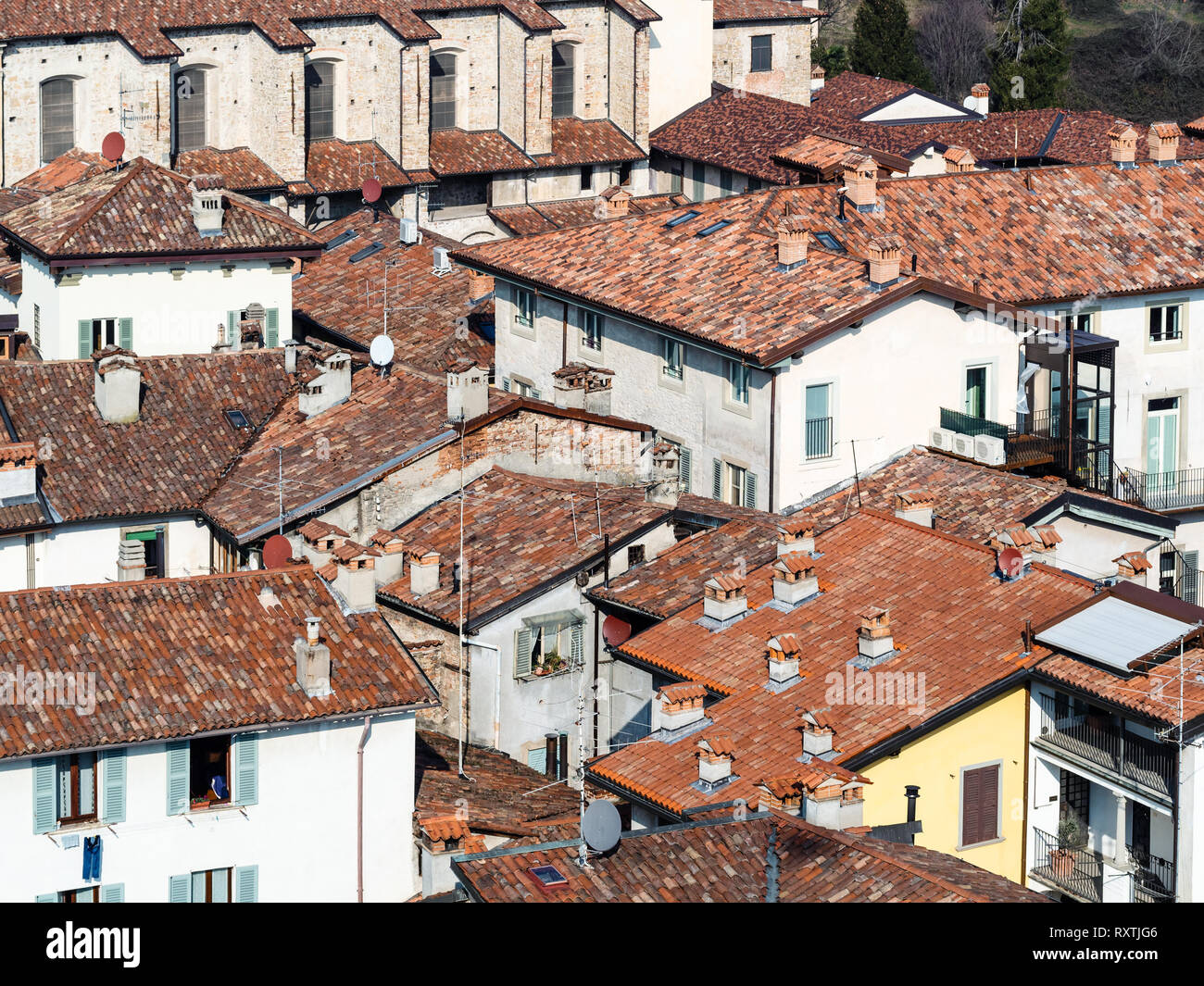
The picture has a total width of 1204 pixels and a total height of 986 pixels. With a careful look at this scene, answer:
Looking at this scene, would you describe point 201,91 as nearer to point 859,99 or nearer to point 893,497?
point 859,99

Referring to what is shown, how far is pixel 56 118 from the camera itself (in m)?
72.6

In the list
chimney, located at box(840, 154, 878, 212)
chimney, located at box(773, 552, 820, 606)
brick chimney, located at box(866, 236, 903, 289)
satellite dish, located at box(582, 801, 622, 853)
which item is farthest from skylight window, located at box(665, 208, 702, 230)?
satellite dish, located at box(582, 801, 622, 853)

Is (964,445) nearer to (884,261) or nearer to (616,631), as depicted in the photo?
(884,261)

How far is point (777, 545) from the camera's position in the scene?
41.7 m

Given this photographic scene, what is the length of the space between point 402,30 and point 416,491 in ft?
114

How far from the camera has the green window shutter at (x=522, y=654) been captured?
42375 millimetres

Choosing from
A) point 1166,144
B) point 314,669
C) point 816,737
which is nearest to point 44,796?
point 314,669

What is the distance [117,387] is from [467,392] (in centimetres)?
749

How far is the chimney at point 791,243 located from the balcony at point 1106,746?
54.1ft

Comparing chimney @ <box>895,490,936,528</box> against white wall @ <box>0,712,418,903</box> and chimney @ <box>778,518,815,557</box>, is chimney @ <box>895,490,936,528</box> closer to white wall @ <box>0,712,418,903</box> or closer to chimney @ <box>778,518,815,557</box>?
chimney @ <box>778,518,815,557</box>

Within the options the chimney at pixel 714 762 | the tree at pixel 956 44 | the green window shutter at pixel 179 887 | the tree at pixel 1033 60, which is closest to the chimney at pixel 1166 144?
the chimney at pixel 714 762

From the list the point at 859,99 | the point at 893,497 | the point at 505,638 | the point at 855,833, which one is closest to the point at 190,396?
the point at 505,638

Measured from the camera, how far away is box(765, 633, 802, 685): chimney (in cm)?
3694

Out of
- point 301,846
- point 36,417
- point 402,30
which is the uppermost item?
point 402,30
